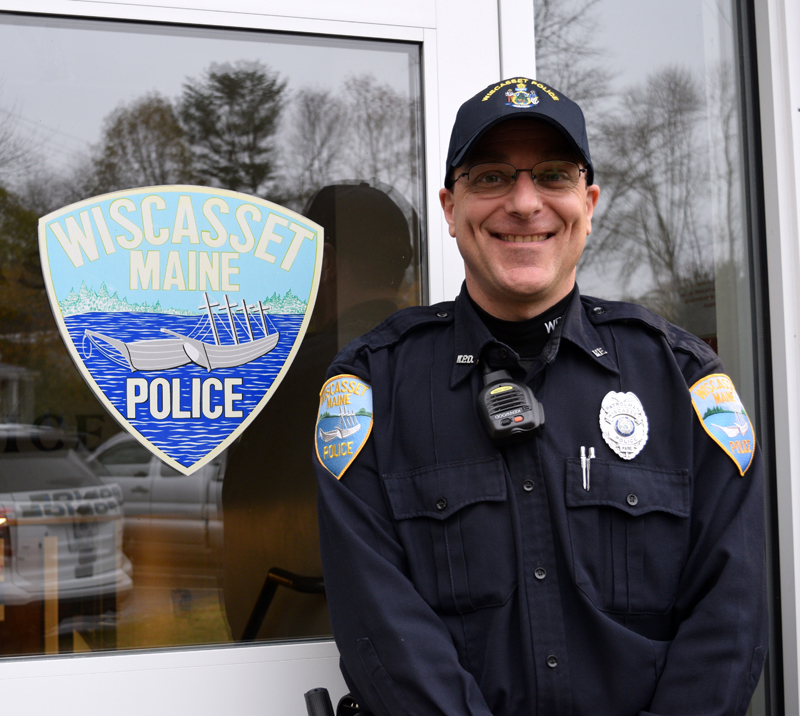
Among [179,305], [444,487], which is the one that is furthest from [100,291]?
[444,487]

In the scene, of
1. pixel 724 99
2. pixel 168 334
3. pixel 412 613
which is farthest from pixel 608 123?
pixel 412 613

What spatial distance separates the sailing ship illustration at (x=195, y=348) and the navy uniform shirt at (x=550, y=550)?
360mm

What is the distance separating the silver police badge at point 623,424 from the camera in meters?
1.34

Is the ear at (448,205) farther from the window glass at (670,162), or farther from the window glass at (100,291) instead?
the window glass at (670,162)

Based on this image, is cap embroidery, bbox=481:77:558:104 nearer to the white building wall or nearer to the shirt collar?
the shirt collar

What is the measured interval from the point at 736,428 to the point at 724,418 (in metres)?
0.03

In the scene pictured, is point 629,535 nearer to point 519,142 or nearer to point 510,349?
point 510,349

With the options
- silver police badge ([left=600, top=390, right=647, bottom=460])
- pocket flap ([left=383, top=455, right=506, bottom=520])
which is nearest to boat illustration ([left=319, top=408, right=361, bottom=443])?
pocket flap ([left=383, top=455, right=506, bottom=520])

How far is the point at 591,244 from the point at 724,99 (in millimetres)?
548

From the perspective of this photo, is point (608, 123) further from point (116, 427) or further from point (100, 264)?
point (116, 427)

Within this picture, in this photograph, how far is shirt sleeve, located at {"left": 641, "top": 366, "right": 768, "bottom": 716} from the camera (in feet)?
3.88

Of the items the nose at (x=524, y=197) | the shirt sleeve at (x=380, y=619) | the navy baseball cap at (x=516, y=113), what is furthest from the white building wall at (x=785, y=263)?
the shirt sleeve at (x=380, y=619)

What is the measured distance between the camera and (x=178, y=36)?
171cm

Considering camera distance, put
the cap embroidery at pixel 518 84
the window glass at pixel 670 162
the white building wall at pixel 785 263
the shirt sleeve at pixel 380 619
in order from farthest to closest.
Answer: the window glass at pixel 670 162
the white building wall at pixel 785 263
the cap embroidery at pixel 518 84
the shirt sleeve at pixel 380 619
